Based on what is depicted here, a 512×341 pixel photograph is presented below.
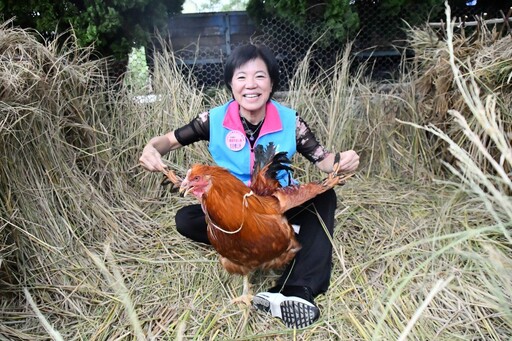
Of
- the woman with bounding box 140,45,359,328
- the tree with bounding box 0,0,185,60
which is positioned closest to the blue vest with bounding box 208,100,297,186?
the woman with bounding box 140,45,359,328

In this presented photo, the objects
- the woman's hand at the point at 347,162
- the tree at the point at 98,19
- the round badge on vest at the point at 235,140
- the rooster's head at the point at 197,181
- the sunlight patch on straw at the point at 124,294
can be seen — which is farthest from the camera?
the tree at the point at 98,19

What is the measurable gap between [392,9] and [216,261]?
233 centimetres

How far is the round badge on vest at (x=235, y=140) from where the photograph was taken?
1.82 meters

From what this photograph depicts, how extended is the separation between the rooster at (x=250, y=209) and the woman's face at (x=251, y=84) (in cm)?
20

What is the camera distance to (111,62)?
2.91 metres

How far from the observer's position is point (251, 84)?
1699mm

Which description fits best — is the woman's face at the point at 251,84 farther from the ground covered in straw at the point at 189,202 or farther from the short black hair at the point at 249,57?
the ground covered in straw at the point at 189,202

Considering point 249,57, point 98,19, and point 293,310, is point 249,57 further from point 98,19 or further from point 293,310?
point 98,19

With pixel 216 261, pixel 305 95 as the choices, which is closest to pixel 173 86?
pixel 305 95

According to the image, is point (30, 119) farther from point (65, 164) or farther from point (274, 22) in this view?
point (274, 22)

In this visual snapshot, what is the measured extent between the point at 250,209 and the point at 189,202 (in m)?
1.05

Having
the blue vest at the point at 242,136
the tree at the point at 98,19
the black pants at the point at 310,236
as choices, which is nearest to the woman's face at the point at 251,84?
the blue vest at the point at 242,136

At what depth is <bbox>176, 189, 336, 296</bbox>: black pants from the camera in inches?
66.1

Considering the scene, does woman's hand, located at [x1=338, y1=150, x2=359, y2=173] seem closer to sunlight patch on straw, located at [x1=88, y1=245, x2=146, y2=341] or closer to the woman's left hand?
the woman's left hand
